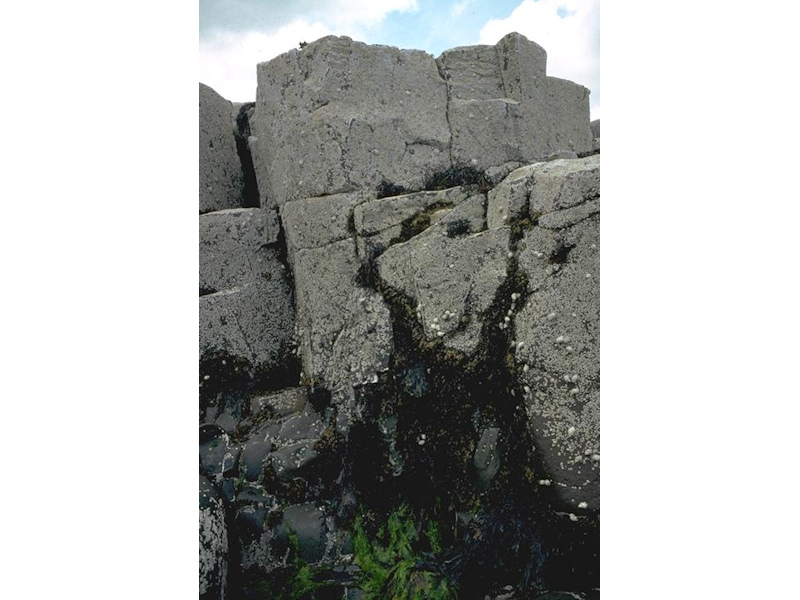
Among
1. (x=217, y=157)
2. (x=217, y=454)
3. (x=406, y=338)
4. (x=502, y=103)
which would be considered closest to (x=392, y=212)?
(x=406, y=338)

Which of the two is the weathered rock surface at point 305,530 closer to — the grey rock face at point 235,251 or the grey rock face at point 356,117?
the grey rock face at point 235,251

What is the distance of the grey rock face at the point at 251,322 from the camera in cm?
360

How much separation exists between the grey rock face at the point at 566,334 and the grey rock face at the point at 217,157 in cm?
197

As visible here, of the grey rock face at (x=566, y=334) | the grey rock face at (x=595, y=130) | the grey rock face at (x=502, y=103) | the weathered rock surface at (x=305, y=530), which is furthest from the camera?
the grey rock face at (x=595, y=130)

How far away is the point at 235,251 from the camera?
3684 millimetres

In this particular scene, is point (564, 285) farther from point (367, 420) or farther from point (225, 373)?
point (225, 373)

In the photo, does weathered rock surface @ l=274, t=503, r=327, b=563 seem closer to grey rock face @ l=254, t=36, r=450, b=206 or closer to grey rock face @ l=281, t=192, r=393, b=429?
grey rock face @ l=281, t=192, r=393, b=429

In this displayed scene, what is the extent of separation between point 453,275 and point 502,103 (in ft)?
3.38

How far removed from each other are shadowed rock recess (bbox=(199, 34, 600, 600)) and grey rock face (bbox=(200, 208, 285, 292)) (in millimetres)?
12


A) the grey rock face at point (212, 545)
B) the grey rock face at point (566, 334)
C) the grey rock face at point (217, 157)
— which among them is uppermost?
the grey rock face at point (217, 157)

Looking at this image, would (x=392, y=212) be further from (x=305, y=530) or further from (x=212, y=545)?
(x=212, y=545)

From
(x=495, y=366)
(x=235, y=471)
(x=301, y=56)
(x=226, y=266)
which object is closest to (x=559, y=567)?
(x=495, y=366)

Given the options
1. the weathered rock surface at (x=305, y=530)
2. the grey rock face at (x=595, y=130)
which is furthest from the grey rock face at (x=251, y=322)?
the grey rock face at (x=595, y=130)

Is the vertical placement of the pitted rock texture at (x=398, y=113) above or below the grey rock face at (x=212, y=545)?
above
